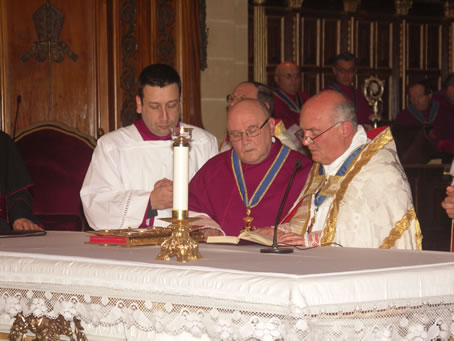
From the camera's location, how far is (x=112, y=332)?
350 cm

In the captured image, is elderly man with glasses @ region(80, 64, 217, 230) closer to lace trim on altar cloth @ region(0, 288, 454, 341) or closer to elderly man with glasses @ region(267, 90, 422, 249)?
elderly man with glasses @ region(267, 90, 422, 249)

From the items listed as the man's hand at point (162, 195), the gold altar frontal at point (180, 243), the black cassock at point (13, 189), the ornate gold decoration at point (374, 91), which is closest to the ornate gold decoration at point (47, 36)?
the black cassock at point (13, 189)

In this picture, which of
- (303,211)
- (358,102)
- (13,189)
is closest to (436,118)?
(358,102)

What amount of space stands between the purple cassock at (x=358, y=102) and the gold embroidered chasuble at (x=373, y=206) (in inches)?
266

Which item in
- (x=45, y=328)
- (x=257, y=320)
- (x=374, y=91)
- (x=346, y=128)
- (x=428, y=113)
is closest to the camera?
(x=257, y=320)

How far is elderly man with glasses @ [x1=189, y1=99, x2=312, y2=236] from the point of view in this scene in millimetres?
5125

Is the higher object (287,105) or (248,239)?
(287,105)

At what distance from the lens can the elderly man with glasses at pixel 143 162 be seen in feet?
17.8

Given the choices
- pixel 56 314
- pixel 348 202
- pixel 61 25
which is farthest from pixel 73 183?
pixel 56 314

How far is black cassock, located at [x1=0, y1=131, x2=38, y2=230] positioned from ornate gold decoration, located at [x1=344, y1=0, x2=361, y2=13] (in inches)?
331

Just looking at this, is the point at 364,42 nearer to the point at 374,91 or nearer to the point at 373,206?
the point at 374,91

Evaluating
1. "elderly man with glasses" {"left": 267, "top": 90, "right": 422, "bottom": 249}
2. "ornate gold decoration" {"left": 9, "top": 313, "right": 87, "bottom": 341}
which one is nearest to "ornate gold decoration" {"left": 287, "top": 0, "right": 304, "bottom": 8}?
"elderly man with glasses" {"left": 267, "top": 90, "right": 422, "bottom": 249}

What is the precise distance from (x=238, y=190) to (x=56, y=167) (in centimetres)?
229

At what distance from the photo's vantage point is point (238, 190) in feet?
17.6
